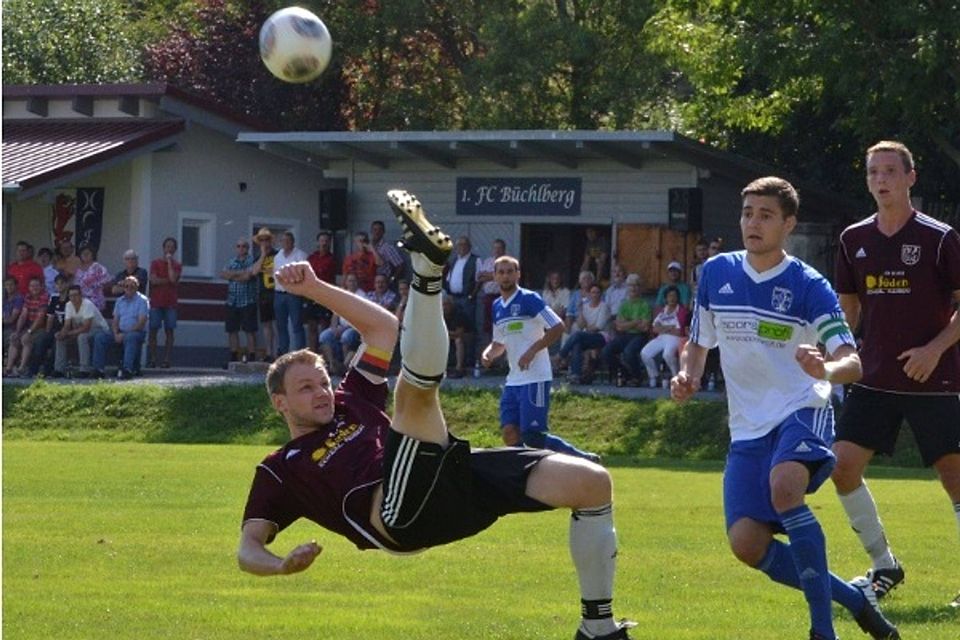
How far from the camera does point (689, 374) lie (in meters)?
9.04

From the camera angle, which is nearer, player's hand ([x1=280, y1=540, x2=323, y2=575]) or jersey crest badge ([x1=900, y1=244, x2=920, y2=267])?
player's hand ([x1=280, y1=540, x2=323, y2=575])

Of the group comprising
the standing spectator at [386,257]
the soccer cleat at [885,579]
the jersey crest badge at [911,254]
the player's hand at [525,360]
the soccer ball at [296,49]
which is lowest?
the soccer cleat at [885,579]

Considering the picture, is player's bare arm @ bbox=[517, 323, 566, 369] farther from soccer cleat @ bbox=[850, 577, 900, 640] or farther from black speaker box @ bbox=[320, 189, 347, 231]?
black speaker box @ bbox=[320, 189, 347, 231]

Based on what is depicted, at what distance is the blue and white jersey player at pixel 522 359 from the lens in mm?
18781

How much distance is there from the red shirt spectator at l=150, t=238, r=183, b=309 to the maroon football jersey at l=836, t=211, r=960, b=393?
23.2 meters

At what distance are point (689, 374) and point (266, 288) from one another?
78.2 ft

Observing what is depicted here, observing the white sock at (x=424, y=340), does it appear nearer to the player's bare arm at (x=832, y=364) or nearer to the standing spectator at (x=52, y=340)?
the player's bare arm at (x=832, y=364)

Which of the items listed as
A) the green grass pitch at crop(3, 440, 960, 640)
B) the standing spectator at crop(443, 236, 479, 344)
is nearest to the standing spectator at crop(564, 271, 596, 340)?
the standing spectator at crop(443, 236, 479, 344)

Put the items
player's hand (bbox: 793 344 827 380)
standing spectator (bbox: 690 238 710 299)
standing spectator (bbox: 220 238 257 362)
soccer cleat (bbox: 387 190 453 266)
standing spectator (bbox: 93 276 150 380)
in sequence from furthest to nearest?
standing spectator (bbox: 220 238 257 362) → standing spectator (bbox: 93 276 150 380) → standing spectator (bbox: 690 238 710 299) → player's hand (bbox: 793 344 827 380) → soccer cleat (bbox: 387 190 453 266)

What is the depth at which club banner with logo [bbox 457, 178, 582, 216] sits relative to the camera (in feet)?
111

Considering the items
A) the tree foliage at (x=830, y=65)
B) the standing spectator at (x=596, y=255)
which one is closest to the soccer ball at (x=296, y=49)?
the tree foliage at (x=830, y=65)

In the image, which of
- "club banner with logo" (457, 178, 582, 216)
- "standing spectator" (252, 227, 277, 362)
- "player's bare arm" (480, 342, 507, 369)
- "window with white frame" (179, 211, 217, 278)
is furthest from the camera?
"window with white frame" (179, 211, 217, 278)

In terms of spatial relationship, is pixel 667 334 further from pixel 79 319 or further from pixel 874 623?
pixel 874 623

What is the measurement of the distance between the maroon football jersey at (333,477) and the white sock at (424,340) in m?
0.56
